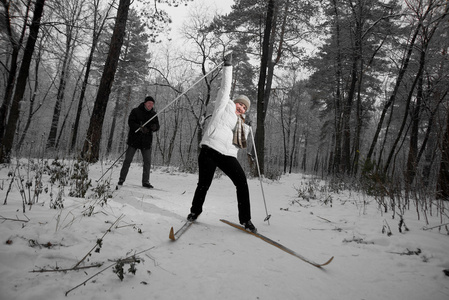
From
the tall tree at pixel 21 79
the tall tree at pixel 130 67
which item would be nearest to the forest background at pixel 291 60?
the tall tree at pixel 21 79

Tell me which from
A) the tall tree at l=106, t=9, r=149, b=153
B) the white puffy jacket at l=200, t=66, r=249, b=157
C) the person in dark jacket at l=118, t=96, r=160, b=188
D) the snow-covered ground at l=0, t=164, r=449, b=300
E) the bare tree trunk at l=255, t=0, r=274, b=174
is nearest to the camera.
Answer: the snow-covered ground at l=0, t=164, r=449, b=300

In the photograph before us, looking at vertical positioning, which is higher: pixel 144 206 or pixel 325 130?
pixel 325 130

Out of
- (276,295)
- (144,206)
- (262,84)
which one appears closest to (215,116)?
(144,206)

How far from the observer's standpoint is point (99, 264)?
1577 millimetres

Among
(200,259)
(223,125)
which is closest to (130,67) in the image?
(223,125)

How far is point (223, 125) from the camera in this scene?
303cm

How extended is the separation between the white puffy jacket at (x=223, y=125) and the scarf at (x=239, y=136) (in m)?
0.05

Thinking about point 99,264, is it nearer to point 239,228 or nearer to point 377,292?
point 239,228

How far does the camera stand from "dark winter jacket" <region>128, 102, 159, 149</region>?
16.6ft

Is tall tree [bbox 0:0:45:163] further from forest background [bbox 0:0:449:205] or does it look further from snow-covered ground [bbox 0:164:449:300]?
snow-covered ground [bbox 0:164:449:300]

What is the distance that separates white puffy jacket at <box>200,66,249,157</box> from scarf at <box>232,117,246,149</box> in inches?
2.1

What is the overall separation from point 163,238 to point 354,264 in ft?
6.82

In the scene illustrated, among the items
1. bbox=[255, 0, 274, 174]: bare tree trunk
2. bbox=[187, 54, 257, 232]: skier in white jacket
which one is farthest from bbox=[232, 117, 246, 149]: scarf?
bbox=[255, 0, 274, 174]: bare tree trunk

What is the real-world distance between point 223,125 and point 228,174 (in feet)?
2.34
